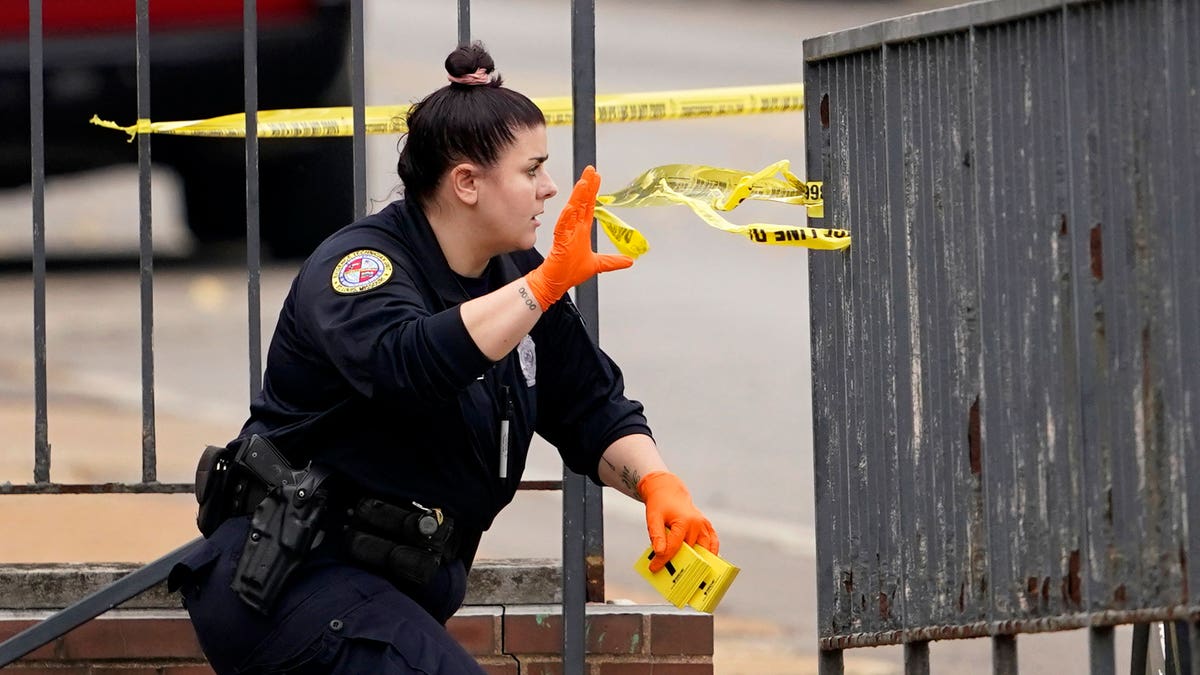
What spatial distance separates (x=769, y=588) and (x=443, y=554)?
111 inches

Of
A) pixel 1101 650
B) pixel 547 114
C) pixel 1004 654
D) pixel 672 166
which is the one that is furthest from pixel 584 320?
pixel 1101 650

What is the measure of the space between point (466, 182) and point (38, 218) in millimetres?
1194

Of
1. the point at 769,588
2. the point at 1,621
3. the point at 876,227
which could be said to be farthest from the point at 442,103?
the point at 769,588

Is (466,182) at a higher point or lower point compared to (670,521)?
higher

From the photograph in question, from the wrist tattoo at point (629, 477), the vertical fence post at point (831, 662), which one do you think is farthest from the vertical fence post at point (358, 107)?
the vertical fence post at point (831, 662)

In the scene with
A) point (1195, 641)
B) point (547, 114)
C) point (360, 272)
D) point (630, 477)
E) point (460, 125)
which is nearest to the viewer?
point (1195, 641)

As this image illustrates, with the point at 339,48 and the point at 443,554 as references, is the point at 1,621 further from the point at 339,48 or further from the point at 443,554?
the point at 339,48

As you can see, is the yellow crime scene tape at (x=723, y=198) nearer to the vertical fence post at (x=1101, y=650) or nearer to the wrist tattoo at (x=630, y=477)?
the wrist tattoo at (x=630, y=477)

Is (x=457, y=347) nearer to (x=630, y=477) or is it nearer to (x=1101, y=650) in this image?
(x=630, y=477)

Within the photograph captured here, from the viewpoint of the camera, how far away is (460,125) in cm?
320

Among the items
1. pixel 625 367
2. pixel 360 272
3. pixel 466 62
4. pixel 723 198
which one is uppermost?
pixel 466 62

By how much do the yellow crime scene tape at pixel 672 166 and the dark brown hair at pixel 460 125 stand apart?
0.31m

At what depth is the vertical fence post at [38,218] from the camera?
3904 millimetres

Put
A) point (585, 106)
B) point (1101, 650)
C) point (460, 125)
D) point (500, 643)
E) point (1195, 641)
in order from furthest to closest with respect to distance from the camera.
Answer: point (500, 643) → point (585, 106) → point (460, 125) → point (1101, 650) → point (1195, 641)
